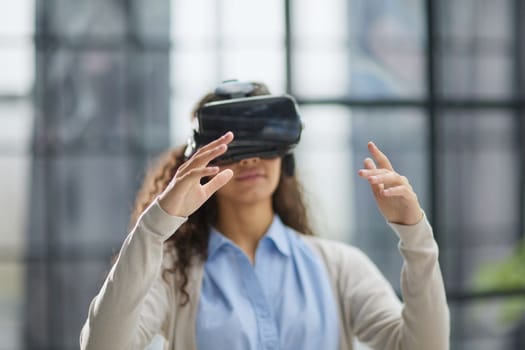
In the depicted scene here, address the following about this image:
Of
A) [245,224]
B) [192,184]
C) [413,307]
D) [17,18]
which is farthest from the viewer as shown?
[17,18]

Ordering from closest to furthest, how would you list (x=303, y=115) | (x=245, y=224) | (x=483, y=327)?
(x=245, y=224) < (x=303, y=115) < (x=483, y=327)

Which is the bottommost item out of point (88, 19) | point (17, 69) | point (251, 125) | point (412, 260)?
point (412, 260)

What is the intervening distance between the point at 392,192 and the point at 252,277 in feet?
→ 1.18

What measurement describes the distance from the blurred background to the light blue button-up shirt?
122 cm

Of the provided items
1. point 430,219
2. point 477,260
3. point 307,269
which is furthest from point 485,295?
point 307,269

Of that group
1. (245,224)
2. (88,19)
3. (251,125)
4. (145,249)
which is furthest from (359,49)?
(145,249)

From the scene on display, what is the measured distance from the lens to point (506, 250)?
3.35 meters

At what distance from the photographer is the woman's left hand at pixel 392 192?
1.37m

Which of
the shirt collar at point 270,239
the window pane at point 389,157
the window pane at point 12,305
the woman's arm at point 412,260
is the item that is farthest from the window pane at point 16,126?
the woman's arm at point 412,260

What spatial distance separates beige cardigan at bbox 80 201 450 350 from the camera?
135cm

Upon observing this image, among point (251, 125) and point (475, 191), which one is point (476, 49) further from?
point (251, 125)

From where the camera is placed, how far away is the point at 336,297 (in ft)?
5.21

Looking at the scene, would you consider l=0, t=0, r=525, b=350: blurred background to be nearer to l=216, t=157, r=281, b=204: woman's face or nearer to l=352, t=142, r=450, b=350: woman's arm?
l=216, t=157, r=281, b=204: woman's face

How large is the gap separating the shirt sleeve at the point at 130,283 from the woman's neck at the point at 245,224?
31cm
